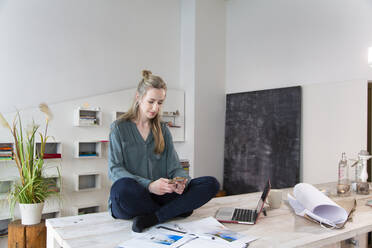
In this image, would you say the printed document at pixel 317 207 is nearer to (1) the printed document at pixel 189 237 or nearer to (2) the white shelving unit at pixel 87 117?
(1) the printed document at pixel 189 237

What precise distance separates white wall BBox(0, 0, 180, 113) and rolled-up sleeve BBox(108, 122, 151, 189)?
221 cm

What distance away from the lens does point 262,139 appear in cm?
416

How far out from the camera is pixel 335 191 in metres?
2.45

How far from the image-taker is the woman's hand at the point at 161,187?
152 cm

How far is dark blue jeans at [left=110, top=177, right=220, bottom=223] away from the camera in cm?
149

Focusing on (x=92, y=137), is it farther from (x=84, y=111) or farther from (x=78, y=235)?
(x=78, y=235)

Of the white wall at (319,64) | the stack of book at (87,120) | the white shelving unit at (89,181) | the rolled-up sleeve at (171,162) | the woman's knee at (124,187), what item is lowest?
the white shelving unit at (89,181)

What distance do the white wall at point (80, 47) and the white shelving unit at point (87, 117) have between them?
25 cm

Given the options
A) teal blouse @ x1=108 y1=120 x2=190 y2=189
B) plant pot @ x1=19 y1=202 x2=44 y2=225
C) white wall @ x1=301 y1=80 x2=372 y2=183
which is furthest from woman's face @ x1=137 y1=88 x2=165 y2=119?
white wall @ x1=301 y1=80 x2=372 y2=183

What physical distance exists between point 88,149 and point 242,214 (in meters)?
2.63

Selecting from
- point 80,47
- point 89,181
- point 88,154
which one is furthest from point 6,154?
point 80,47

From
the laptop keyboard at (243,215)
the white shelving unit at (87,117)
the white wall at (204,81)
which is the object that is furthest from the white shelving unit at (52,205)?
the laptop keyboard at (243,215)

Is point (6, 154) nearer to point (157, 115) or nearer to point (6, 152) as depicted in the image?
point (6, 152)

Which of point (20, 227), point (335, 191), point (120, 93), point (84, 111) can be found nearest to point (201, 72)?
point (120, 93)
